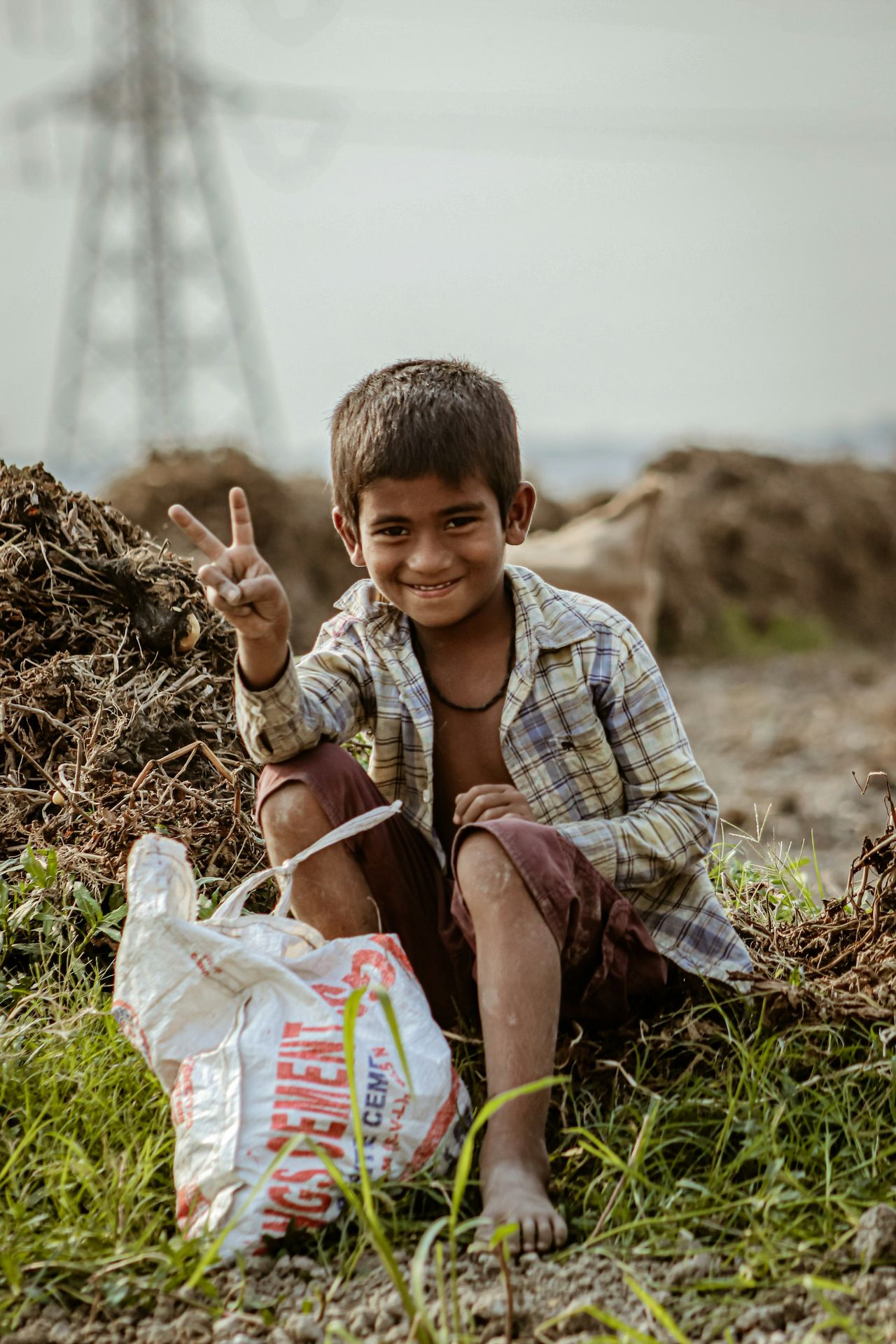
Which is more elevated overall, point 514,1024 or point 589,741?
point 589,741

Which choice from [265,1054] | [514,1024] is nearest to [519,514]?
[514,1024]

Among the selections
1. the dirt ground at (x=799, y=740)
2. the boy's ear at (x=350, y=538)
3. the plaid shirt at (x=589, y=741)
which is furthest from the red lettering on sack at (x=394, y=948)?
the dirt ground at (x=799, y=740)

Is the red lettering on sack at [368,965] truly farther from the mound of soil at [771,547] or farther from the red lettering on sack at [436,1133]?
the mound of soil at [771,547]

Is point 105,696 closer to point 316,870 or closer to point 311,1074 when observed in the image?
point 316,870

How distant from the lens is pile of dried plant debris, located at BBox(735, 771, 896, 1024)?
2205 millimetres

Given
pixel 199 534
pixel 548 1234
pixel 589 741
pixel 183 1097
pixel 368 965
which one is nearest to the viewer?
pixel 548 1234

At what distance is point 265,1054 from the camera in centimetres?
181

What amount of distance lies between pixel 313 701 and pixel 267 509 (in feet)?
24.5

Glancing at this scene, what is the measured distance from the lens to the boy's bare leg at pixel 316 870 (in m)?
2.09

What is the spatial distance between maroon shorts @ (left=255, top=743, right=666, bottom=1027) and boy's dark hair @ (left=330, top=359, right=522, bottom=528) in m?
0.48

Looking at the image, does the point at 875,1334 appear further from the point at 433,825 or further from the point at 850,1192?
the point at 433,825

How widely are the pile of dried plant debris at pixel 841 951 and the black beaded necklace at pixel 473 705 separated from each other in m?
0.67

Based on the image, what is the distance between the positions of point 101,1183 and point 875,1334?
3.54ft

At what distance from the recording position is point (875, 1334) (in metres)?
1.49
